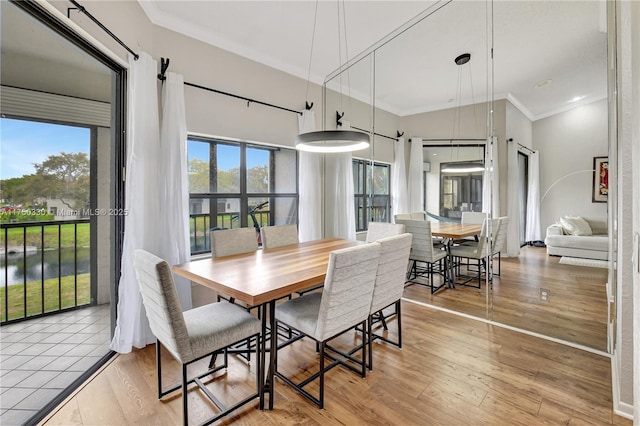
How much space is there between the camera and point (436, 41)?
300 centimetres

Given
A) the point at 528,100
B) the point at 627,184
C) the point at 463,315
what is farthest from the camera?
the point at 463,315

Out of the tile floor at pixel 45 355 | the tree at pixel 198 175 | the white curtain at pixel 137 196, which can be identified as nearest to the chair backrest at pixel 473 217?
the tree at pixel 198 175

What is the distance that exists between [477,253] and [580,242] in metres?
0.90

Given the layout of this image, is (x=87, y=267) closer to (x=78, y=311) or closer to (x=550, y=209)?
(x=78, y=311)

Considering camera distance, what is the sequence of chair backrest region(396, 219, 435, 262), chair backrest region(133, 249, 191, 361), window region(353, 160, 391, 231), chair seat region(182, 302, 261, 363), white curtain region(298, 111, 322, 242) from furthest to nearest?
window region(353, 160, 391, 231), white curtain region(298, 111, 322, 242), chair backrest region(396, 219, 435, 262), chair seat region(182, 302, 261, 363), chair backrest region(133, 249, 191, 361)

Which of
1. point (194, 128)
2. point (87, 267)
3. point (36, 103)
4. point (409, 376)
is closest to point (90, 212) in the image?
point (87, 267)

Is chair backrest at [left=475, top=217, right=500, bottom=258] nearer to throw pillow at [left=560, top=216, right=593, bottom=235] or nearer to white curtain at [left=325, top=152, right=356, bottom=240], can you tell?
throw pillow at [left=560, top=216, right=593, bottom=235]

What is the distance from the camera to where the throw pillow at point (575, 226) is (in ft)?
6.98

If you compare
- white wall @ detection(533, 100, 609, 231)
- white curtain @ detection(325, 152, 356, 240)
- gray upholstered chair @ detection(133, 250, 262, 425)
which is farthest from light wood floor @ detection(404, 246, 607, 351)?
gray upholstered chair @ detection(133, 250, 262, 425)

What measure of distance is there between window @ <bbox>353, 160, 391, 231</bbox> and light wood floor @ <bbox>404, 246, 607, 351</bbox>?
1.68 metres

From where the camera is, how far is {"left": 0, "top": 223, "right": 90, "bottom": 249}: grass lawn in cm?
163

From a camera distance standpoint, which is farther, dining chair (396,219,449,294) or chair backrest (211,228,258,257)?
dining chair (396,219,449,294)

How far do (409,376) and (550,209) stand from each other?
1.79m

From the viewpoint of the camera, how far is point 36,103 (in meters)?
1.90
